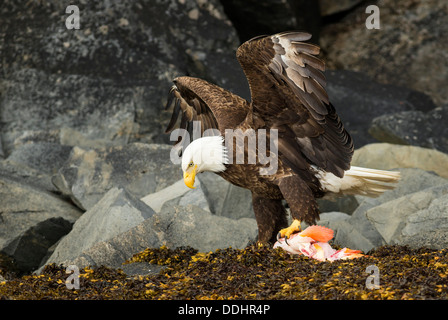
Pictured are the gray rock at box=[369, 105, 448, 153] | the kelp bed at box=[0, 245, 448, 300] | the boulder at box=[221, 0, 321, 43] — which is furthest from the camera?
the boulder at box=[221, 0, 321, 43]

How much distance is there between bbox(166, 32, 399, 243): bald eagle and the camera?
18.1 feet

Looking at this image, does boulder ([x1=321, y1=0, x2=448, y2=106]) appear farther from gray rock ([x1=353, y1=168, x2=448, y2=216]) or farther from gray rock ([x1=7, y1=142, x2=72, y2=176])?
gray rock ([x1=7, y1=142, x2=72, y2=176])

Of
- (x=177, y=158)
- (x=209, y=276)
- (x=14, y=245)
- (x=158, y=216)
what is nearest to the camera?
(x=209, y=276)

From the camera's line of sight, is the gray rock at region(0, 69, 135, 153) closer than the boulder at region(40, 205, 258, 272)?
No

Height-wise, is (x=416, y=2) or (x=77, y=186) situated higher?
(x=416, y=2)

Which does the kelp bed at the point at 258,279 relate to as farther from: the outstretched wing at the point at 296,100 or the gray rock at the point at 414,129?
the gray rock at the point at 414,129

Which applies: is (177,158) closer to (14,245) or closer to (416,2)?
(14,245)

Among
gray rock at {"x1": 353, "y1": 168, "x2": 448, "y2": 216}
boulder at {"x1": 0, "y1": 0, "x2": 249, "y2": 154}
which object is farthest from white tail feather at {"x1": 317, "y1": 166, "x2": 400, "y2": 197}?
boulder at {"x1": 0, "y1": 0, "x2": 249, "y2": 154}

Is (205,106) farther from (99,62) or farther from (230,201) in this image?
(99,62)

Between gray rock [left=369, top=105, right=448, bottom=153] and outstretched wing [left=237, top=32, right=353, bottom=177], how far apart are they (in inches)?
145

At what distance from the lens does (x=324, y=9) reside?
1248 cm

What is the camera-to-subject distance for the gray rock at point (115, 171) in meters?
8.74
